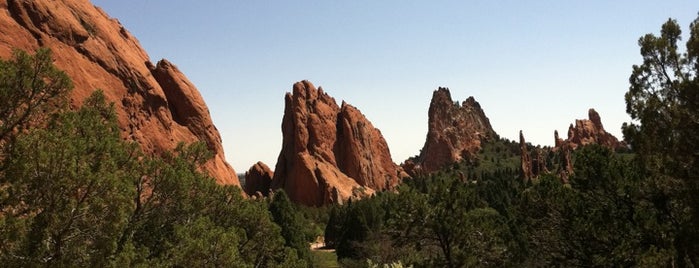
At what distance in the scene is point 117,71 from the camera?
4978 centimetres

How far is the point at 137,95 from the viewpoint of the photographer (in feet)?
171

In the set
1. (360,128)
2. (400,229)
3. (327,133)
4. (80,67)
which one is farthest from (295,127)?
(400,229)

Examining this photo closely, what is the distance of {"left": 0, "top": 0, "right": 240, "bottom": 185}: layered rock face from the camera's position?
135ft

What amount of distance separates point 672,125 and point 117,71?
165ft

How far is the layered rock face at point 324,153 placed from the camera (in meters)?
110

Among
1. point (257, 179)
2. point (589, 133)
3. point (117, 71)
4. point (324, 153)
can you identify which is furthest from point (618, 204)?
point (589, 133)

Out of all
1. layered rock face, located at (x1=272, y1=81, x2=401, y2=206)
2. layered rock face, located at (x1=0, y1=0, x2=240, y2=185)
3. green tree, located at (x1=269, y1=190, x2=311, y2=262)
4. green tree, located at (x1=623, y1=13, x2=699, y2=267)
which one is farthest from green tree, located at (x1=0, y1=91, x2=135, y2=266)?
layered rock face, located at (x1=272, y1=81, x2=401, y2=206)

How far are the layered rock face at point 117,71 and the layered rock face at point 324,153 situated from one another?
45303mm

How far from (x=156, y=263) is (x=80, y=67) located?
36331mm

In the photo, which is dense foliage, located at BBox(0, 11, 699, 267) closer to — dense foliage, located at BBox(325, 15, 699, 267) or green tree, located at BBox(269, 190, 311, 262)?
dense foliage, located at BBox(325, 15, 699, 267)

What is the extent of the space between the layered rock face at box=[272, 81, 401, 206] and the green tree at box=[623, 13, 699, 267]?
9278 cm

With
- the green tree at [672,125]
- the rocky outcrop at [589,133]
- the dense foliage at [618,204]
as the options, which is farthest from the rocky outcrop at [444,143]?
the green tree at [672,125]

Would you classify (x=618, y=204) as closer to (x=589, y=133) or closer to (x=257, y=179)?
(x=257, y=179)

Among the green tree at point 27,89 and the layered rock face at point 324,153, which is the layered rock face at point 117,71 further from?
the layered rock face at point 324,153
